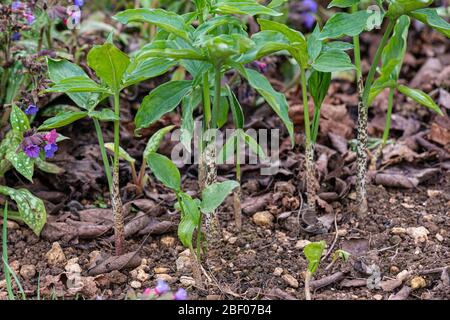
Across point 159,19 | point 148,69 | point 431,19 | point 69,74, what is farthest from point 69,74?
point 431,19

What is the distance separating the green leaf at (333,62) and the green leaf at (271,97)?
193mm

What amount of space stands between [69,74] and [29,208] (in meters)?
0.53

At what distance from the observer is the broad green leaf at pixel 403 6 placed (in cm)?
198

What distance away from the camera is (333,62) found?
82.3 inches

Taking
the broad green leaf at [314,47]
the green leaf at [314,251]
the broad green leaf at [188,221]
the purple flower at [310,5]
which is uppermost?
the broad green leaf at [314,47]

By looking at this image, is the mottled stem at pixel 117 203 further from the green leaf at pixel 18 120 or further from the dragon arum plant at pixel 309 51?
the dragon arum plant at pixel 309 51

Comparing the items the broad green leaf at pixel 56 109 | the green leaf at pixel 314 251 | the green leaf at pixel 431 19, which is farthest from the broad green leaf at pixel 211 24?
the broad green leaf at pixel 56 109

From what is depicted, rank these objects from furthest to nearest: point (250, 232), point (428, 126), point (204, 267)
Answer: point (428, 126) → point (250, 232) → point (204, 267)

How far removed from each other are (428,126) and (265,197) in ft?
3.51

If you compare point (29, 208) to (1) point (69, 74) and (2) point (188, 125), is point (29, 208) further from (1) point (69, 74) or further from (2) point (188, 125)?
(2) point (188, 125)

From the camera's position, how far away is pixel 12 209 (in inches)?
99.8

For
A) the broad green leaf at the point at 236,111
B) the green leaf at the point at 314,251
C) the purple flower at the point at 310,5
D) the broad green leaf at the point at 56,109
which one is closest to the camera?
the green leaf at the point at 314,251
